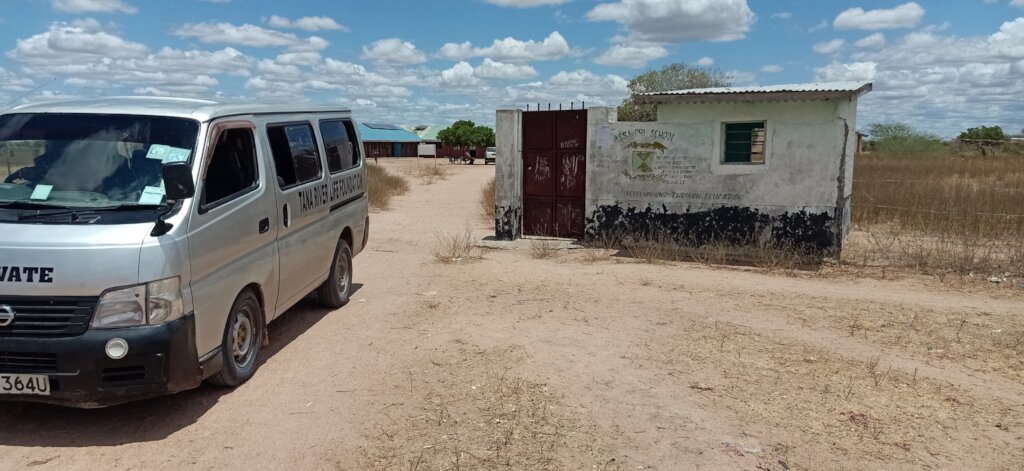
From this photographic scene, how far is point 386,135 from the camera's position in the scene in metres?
82.3

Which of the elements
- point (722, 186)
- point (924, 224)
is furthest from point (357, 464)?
point (924, 224)

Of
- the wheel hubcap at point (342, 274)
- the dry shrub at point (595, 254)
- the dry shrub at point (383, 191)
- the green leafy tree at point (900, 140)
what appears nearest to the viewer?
the wheel hubcap at point (342, 274)

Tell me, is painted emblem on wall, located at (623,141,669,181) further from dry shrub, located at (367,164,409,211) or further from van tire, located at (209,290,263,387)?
van tire, located at (209,290,263,387)

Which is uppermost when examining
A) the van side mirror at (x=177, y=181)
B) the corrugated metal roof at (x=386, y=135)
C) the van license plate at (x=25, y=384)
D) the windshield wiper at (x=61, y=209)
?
the corrugated metal roof at (x=386, y=135)

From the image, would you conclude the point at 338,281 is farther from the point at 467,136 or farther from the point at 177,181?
the point at 467,136

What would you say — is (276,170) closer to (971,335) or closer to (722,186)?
(971,335)

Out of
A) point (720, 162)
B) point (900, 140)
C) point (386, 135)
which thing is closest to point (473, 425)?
point (720, 162)

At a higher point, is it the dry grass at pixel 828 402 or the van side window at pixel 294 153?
the van side window at pixel 294 153

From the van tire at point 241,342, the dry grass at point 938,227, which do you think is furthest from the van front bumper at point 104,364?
the dry grass at point 938,227

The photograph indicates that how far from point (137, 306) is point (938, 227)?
40.9 ft

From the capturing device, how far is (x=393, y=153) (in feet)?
271

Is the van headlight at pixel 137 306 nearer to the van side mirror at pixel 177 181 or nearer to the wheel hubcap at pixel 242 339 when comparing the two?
the van side mirror at pixel 177 181

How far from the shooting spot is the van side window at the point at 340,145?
22.1 ft

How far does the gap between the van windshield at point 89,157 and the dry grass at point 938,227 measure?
9100 millimetres
